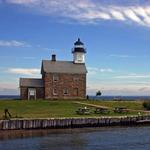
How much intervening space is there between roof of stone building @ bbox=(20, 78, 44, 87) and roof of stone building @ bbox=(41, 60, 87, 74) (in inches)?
93.0

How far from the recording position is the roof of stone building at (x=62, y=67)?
88.0 meters

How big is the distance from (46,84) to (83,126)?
111 feet

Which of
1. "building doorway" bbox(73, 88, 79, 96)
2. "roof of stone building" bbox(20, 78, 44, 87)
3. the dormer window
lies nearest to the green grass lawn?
"building doorway" bbox(73, 88, 79, 96)

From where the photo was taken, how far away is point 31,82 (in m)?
86.9

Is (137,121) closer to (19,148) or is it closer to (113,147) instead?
(113,147)

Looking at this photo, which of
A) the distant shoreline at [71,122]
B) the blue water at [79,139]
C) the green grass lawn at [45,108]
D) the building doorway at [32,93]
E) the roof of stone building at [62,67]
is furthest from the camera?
the roof of stone building at [62,67]

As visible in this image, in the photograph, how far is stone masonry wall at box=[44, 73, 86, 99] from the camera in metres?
86.8

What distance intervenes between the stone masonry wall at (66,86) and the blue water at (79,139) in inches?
1339

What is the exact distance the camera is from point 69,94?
87.5m

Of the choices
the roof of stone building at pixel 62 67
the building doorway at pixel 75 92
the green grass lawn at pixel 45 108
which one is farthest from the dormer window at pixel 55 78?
the green grass lawn at pixel 45 108

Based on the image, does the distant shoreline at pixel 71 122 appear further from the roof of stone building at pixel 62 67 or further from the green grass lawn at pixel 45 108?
the roof of stone building at pixel 62 67

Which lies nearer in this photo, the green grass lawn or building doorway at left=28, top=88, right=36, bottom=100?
the green grass lawn

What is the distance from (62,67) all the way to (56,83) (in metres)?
3.92

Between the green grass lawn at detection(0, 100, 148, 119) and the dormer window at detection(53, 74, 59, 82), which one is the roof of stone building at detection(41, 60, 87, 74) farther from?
the green grass lawn at detection(0, 100, 148, 119)
